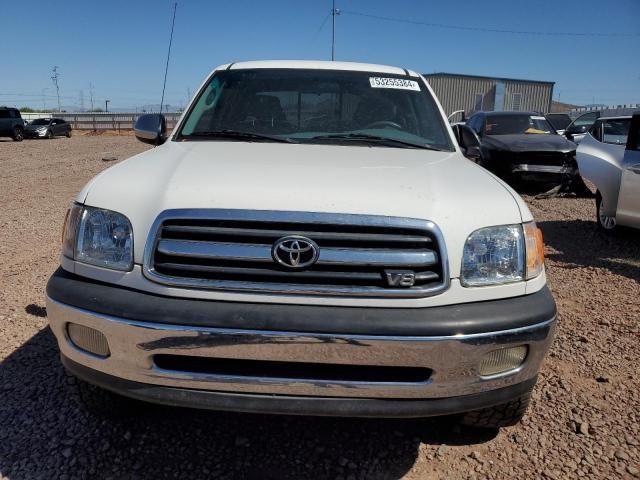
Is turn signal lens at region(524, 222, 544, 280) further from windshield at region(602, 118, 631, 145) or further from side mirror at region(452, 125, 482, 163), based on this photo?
windshield at region(602, 118, 631, 145)

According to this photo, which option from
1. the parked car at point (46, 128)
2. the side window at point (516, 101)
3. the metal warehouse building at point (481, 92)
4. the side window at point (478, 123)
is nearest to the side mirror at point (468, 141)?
the side window at point (478, 123)

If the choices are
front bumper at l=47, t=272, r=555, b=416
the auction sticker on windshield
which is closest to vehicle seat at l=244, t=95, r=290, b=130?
the auction sticker on windshield

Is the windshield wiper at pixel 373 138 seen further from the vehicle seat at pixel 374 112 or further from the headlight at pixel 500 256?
the headlight at pixel 500 256

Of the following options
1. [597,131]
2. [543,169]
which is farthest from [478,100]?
[597,131]

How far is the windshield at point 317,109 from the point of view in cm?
321

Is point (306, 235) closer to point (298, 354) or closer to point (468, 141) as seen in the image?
point (298, 354)

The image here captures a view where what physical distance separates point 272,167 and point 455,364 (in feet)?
3.78

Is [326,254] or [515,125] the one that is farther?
[515,125]

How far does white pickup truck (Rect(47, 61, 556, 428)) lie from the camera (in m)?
1.91

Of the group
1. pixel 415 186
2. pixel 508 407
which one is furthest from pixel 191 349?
pixel 508 407

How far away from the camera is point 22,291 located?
4.27m

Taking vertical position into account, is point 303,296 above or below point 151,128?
below

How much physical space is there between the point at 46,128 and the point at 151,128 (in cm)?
3224

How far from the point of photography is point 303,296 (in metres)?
1.96
